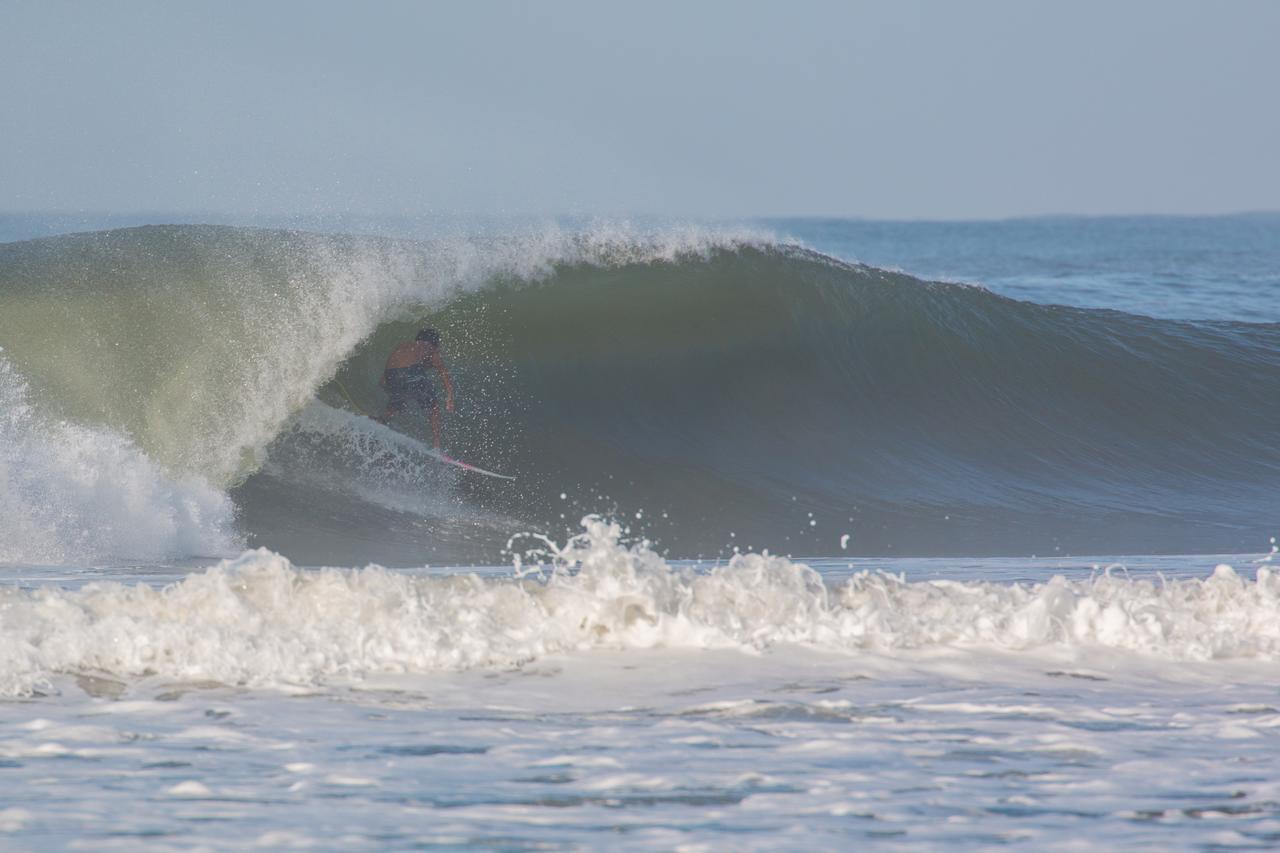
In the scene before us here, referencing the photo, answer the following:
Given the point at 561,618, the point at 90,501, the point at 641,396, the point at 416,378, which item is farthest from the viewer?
the point at 641,396

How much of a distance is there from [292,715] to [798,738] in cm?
138

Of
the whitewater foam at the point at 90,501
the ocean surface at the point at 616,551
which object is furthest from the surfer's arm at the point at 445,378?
the whitewater foam at the point at 90,501

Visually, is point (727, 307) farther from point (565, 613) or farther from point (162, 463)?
point (565, 613)

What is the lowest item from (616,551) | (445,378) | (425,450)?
(616,551)

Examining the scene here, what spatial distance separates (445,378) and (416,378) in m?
0.24

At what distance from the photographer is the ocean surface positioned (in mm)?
3168

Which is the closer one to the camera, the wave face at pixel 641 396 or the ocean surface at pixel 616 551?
the ocean surface at pixel 616 551

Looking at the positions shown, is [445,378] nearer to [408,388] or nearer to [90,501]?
[408,388]

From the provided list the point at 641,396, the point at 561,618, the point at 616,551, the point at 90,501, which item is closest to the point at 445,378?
the point at 641,396

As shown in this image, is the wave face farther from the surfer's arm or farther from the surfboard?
the surfer's arm

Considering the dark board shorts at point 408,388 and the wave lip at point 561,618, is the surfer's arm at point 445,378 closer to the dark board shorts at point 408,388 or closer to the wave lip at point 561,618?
the dark board shorts at point 408,388

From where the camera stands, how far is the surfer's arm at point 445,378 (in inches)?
349

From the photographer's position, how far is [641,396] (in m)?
10.3

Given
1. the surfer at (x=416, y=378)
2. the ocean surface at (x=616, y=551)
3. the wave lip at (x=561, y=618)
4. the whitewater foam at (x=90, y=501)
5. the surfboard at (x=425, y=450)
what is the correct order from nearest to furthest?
the ocean surface at (x=616, y=551) → the wave lip at (x=561, y=618) → the whitewater foam at (x=90, y=501) → the surfboard at (x=425, y=450) → the surfer at (x=416, y=378)
